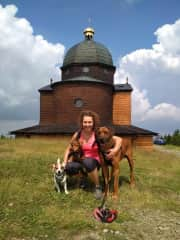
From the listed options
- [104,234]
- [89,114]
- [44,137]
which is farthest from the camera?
[44,137]

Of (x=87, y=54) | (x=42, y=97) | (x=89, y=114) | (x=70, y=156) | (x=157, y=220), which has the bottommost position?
(x=157, y=220)

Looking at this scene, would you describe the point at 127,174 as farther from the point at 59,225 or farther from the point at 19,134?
the point at 19,134

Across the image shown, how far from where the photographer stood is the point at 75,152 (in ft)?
22.7

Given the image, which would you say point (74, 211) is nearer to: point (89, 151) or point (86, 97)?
point (89, 151)

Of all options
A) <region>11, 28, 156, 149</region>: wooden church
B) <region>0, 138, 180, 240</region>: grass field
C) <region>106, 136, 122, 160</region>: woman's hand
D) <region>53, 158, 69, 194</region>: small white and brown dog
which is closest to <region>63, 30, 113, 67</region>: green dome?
<region>11, 28, 156, 149</region>: wooden church

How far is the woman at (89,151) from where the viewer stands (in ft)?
22.1

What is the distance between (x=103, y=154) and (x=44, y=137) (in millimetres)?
20617

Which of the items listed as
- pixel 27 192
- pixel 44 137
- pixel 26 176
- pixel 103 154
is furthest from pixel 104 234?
pixel 44 137

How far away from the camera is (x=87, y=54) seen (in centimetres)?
3162

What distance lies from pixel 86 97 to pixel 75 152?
21.8 m

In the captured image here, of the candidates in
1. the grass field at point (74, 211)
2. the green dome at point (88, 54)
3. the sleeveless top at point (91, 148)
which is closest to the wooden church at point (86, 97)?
the green dome at point (88, 54)

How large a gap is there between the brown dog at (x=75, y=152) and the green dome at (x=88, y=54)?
82.8ft

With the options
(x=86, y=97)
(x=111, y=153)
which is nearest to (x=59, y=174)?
(x=111, y=153)

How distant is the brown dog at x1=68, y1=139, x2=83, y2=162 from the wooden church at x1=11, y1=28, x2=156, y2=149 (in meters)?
19.3
